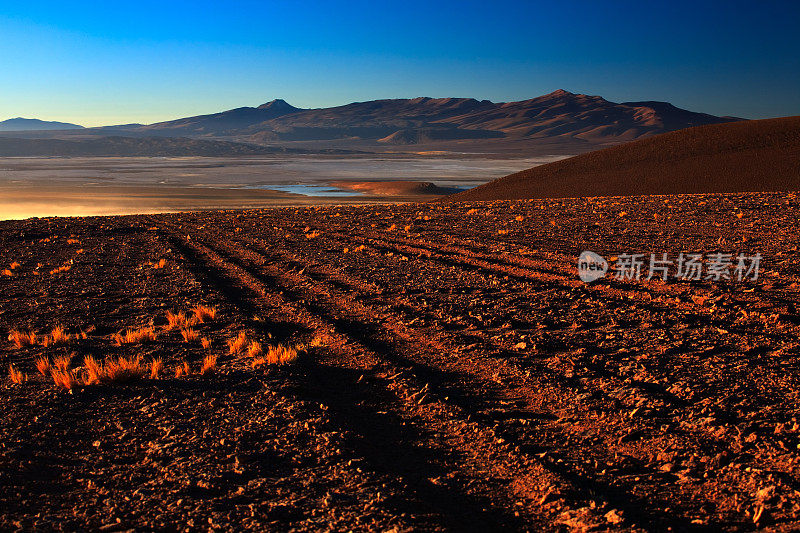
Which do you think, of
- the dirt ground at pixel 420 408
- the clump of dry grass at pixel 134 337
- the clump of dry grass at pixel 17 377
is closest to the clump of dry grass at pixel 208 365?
the dirt ground at pixel 420 408

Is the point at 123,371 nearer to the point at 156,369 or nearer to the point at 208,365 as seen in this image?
the point at 156,369

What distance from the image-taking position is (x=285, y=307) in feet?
35.0

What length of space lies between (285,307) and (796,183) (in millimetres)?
43944

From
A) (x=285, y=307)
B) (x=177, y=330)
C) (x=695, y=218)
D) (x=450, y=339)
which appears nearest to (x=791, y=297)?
(x=450, y=339)

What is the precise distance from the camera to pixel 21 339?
873cm

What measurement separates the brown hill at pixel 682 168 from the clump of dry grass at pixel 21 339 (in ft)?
143

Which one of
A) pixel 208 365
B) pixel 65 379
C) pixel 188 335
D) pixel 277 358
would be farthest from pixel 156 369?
pixel 188 335

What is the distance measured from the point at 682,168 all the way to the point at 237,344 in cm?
5013

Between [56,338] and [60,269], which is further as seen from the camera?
[60,269]

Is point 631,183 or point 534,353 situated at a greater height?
point 631,183

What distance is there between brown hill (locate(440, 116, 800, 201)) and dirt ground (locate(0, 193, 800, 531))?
36.8 meters

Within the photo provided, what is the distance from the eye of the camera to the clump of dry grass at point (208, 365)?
720 centimetres

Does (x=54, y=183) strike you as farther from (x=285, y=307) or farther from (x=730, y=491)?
(x=730, y=491)

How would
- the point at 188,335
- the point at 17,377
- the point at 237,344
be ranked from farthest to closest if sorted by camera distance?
the point at 188,335
the point at 237,344
the point at 17,377
